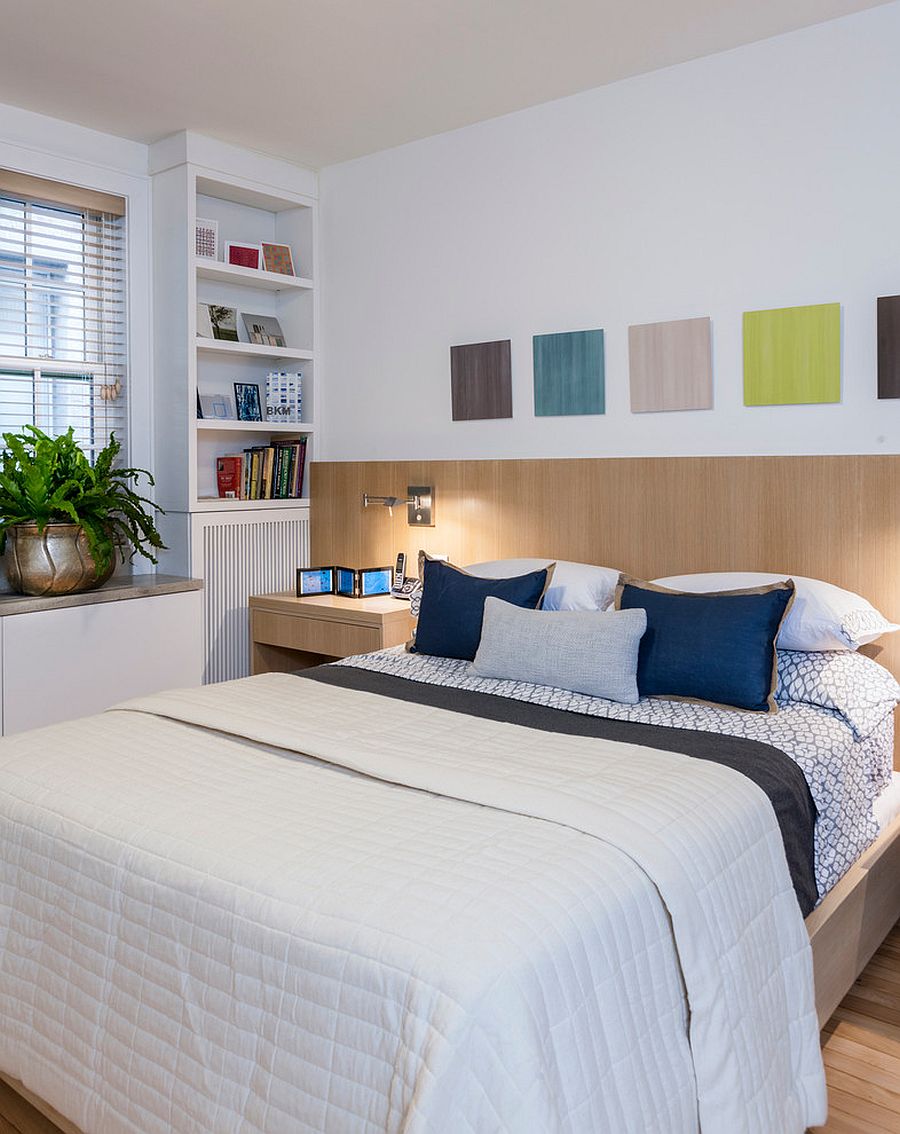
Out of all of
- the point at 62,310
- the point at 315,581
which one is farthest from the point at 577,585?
the point at 62,310

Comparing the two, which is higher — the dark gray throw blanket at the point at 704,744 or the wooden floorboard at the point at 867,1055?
the dark gray throw blanket at the point at 704,744

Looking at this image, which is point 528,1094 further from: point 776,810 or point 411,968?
point 776,810

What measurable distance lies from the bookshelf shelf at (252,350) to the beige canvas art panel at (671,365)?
163 cm

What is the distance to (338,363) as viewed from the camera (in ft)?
14.1

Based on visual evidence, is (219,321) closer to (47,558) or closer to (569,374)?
(47,558)

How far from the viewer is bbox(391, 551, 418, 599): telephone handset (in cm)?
391

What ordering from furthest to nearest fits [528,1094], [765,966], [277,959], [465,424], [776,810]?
[465,424], [776,810], [765,966], [277,959], [528,1094]

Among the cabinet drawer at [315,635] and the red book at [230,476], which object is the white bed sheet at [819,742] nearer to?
the cabinet drawer at [315,635]

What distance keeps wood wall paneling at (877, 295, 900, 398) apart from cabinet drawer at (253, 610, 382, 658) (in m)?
1.90

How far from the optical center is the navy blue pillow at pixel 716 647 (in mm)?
2439

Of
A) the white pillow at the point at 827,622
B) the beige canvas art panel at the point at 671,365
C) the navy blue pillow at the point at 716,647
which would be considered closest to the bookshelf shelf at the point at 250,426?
the beige canvas art panel at the point at 671,365

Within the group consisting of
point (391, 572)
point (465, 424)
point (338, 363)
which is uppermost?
point (338, 363)

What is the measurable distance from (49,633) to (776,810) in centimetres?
259

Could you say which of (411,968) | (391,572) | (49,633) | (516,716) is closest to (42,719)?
(49,633)
